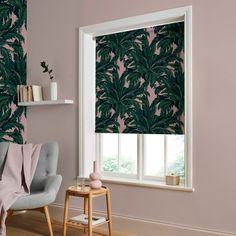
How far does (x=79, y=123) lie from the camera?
13.1ft

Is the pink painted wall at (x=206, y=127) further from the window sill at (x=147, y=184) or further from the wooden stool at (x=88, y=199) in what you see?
the wooden stool at (x=88, y=199)

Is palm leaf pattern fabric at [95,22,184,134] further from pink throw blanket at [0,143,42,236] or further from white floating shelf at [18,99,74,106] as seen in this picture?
pink throw blanket at [0,143,42,236]

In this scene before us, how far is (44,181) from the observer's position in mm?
3727

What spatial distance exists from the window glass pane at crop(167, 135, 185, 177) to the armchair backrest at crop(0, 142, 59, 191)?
1175mm

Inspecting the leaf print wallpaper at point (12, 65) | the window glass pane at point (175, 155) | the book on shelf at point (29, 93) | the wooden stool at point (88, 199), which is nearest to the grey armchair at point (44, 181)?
the wooden stool at point (88, 199)

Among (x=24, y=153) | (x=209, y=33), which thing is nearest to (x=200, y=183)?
(x=209, y=33)

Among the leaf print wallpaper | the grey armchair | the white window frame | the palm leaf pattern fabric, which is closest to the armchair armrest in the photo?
the grey armchair

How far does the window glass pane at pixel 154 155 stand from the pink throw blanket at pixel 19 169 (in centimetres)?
115

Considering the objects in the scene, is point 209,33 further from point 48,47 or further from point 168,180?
point 48,47

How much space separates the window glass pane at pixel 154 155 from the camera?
3758 millimetres

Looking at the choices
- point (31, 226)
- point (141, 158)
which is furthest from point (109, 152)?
point (31, 226)

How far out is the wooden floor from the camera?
12.1ft

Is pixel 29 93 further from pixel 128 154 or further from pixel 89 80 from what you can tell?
pixel 128 154

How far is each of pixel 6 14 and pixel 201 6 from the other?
7.83 feet
